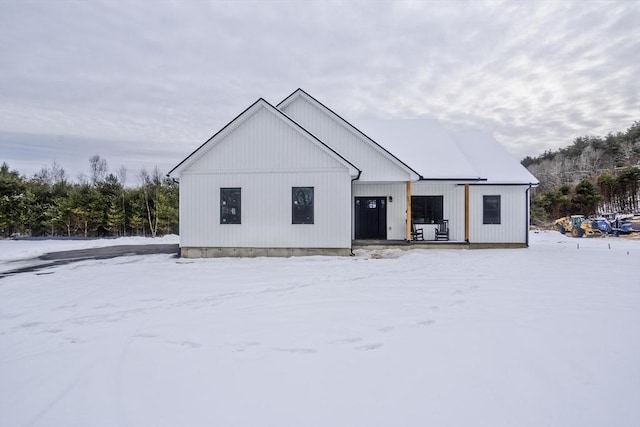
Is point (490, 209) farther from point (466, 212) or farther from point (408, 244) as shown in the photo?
point (408, 244)

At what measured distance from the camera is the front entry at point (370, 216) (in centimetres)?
1484

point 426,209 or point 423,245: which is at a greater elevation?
point 426,209

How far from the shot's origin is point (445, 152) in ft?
50.5

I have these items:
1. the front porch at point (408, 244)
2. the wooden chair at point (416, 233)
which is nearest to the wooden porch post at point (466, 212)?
the front porch at point (408, 244)

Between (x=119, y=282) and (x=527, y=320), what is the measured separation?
8.54 m

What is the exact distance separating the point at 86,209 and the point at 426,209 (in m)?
18.7

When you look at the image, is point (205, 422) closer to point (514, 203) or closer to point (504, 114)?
point (514, 203)

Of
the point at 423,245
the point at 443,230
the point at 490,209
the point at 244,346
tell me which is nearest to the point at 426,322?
the point at 244,346

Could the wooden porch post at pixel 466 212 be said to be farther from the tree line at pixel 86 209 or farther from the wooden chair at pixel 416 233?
the tree line at pixel 86 209

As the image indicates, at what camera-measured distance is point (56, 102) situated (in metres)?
19.4

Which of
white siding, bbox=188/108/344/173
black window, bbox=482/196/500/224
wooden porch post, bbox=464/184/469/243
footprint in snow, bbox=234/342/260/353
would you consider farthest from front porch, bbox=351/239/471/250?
footprint in snow, bbox=234/342/260/353

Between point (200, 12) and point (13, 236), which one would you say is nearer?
point (200, 12)

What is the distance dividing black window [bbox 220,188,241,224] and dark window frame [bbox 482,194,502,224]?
1012 centimetres

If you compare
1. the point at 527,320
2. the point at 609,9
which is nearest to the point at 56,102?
the point at 527,320
